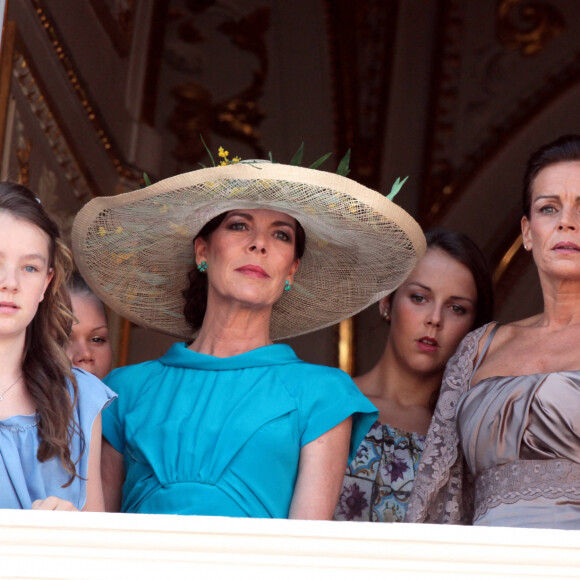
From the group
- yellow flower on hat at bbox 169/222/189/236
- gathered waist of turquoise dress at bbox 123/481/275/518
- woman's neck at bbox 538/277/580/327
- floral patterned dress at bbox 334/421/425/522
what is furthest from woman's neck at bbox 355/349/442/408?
gathered waist of turquoise dress at bbox 123/481/275/518

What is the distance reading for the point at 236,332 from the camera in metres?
3.65

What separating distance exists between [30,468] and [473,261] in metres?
1.97

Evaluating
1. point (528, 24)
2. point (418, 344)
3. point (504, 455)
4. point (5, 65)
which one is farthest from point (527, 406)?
point (528, 24)

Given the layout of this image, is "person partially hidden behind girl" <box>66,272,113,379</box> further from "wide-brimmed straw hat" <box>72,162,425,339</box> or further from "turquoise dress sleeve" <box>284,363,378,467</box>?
"turquoise dress sleeve" <box>284,363,378,467</box>

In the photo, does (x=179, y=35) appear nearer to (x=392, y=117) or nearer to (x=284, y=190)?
(x=392, y=117)

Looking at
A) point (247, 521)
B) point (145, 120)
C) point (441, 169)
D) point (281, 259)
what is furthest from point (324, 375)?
point (441, 169)

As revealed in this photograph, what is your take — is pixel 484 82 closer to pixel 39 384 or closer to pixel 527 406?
pixel 527 406

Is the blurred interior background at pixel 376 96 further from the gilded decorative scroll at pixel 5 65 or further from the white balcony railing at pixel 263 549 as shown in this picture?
the white balcony railing at pixel 263 549

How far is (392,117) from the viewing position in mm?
7715

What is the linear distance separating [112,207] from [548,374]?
1356 millimetres

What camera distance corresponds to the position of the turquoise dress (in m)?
3.26

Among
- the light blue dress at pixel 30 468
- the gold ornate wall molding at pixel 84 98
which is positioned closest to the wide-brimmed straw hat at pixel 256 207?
the light blue dress at pixel 30 468

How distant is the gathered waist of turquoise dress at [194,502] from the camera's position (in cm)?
320

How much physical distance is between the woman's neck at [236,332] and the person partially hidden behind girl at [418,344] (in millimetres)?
674
